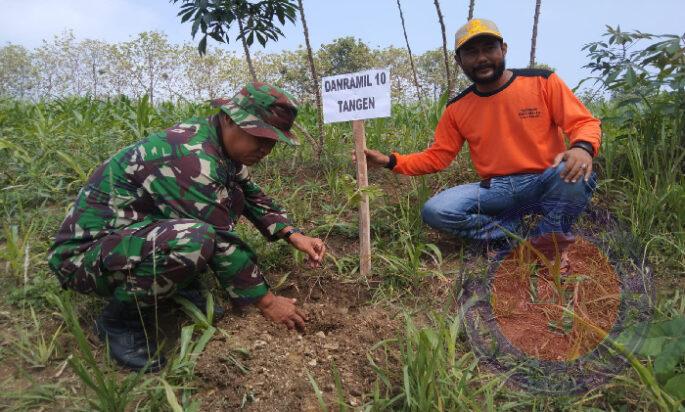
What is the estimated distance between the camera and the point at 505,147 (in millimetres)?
2199

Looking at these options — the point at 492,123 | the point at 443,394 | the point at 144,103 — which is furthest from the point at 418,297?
the point at 144,103

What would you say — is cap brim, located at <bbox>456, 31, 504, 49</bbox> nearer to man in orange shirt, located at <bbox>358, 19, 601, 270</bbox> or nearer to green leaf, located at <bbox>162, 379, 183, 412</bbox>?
man in orange shirt, located at <bbox>358, 19, 601, 270</bbox>

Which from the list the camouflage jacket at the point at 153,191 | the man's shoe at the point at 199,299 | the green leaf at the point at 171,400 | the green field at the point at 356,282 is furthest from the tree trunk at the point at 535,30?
the green leaf at the point at 171,400

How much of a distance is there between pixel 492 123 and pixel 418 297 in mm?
844

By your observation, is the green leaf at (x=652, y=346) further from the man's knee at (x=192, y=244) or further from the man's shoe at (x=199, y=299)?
the man's shoe at (x=199, y=299)

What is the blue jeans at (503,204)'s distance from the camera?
207 cm

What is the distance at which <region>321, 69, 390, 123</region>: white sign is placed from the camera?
2035 mm

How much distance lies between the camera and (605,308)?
5.23ft

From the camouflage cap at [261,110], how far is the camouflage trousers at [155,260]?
14.3 inches

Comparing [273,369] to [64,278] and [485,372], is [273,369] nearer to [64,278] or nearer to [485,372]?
[485,372]

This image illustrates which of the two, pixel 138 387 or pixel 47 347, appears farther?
pixel 47 347

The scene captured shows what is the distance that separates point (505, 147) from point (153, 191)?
1.47m

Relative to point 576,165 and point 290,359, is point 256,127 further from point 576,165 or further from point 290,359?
point 576,165

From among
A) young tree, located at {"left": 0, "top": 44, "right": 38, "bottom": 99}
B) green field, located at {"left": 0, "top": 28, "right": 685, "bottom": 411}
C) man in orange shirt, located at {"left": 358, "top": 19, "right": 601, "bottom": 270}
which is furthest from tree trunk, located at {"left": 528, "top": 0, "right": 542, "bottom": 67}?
young tree, located at {"left": 0, "top": 44, "right": 38, "bottom": 99}
